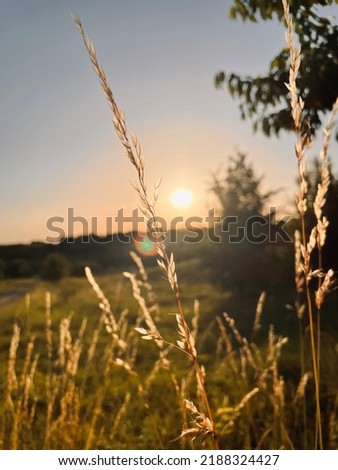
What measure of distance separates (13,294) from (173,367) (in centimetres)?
689

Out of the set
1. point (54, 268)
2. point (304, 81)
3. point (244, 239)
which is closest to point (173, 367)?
point (304, 81)

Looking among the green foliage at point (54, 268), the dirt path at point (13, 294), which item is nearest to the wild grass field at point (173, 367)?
the dirt path at point (13, 294)

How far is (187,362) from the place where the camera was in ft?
19.9

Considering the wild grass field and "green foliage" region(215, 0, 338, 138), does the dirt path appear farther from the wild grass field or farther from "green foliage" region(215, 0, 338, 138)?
"green foliage" region(215, 0, 338, 138)

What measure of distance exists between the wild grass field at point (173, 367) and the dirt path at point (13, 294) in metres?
0.22

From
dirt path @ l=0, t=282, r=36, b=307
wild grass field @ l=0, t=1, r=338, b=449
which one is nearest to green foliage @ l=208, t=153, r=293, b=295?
wild grass field @ l=0, t=1, r=338, b=449

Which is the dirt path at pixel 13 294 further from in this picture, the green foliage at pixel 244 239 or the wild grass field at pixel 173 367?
the green foliage at pixel 244 239

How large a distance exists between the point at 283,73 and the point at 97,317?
230 inches

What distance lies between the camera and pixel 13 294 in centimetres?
1134

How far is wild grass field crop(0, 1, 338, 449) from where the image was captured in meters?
0.97

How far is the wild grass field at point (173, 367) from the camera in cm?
97
